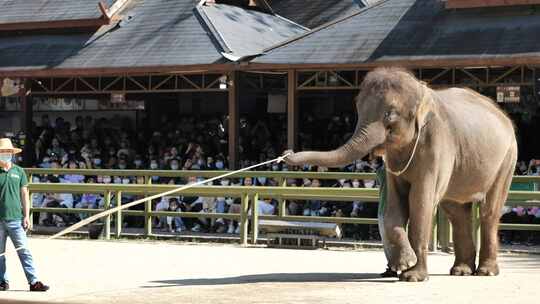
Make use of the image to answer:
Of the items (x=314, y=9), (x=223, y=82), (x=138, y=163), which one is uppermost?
(x=314, y=9)

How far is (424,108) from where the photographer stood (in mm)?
12516

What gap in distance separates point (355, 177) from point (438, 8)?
7.33 metres

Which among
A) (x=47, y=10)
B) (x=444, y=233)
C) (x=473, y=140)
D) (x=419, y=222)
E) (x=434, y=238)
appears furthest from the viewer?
(x=47, y=10)

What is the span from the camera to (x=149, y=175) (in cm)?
2125

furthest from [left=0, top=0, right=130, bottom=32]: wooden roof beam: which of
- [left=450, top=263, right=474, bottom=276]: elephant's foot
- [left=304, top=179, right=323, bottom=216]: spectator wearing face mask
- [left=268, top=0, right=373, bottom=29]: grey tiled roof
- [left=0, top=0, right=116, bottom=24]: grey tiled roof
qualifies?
[left=450, top=263, right=474, bottom=276]: elephant's foot

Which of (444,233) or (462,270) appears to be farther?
(444,233)

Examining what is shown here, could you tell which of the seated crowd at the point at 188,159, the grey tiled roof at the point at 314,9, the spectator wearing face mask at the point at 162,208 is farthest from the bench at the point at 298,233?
the grey tiled roof at the point at 314,9

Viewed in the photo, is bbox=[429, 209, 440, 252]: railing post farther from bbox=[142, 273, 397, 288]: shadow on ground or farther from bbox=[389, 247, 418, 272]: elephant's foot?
bbox=[389, 247, 418, 272]: elephant's foot

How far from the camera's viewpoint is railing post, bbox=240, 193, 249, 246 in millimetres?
19109

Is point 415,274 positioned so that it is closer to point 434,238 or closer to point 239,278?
point 239,278

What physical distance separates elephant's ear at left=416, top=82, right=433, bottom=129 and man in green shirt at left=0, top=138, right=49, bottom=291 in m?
4.31

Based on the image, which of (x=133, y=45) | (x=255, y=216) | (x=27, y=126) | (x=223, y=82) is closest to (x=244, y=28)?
(x=223, y=82)

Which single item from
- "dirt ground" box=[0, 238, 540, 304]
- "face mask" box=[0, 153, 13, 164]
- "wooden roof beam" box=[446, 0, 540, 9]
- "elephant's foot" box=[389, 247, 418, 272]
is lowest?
"dirt ground" box=[0, 238, 540, 304]

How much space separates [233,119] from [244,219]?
6.04 metres
